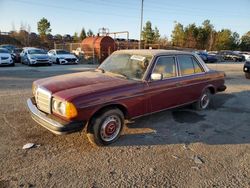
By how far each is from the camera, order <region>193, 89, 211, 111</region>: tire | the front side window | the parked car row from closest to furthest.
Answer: the front side window < <region>193, 89, 211, 111</region>: tire < the parked car row

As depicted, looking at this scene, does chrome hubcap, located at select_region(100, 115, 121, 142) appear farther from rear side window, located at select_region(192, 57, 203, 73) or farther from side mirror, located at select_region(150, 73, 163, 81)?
rear side window, located at select_region(192, 57, 203, 73)

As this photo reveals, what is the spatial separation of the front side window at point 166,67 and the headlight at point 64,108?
1.92 metres

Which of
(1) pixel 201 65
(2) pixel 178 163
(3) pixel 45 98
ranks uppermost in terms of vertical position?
(1) pixel 201 65

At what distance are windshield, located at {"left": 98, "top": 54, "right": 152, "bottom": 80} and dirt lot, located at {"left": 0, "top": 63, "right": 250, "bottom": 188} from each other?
1.15 m

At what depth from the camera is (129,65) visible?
16.6ft

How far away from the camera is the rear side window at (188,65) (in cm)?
562

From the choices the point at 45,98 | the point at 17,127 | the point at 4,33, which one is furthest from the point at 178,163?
the point at 4,33

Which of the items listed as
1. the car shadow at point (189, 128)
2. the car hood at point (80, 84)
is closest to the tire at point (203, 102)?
the car shadow at point (189, 128)

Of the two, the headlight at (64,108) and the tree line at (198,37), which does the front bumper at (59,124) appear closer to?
the headlight at (64,108)

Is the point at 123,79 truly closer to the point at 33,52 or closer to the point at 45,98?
the point at 45,98

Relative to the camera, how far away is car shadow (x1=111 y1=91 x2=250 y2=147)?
4.66 m

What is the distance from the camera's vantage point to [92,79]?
15.2 feet

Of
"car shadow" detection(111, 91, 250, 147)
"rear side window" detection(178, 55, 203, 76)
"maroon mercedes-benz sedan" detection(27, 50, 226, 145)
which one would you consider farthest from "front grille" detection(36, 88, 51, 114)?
"rear side window" detection(178, 55, 203, 76)

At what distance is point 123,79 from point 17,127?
2.34 meters
